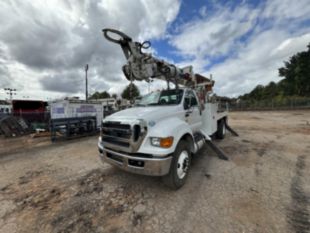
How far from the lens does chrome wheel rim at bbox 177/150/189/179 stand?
3.00m

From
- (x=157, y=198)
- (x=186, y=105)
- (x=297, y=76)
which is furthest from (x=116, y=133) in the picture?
(x=297, y=76)

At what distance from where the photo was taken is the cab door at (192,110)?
380 cm

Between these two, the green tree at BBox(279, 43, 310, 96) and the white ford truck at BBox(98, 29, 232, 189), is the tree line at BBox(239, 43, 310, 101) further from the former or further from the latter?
the white ford truck at BBox(98, 29, 232, 189)

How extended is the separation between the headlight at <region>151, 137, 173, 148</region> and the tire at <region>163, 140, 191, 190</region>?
26cm

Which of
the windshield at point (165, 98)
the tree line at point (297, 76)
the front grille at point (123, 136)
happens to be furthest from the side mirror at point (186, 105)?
the tree line at point (297, 76)

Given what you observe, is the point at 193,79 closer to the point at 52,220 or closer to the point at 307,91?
the point at 52,220

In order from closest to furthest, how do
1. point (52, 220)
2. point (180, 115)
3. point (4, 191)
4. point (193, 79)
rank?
point (52, 220)
point (4, 191)
point (180, 115)
point (193, 79)

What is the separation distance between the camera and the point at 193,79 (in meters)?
5.99

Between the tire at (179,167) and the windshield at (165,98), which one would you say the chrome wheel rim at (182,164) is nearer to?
the tire at (179,167)

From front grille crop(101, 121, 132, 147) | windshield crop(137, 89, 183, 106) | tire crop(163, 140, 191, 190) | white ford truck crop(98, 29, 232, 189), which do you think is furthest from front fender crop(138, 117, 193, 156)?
windshield crop(137, 89, 183, 106)

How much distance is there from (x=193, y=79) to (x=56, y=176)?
5298 millimetres

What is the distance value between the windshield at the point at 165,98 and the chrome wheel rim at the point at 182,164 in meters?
1.25

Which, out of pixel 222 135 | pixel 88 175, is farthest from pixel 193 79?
pixel 88 175

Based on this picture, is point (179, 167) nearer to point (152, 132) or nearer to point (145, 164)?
point (145, 164)
